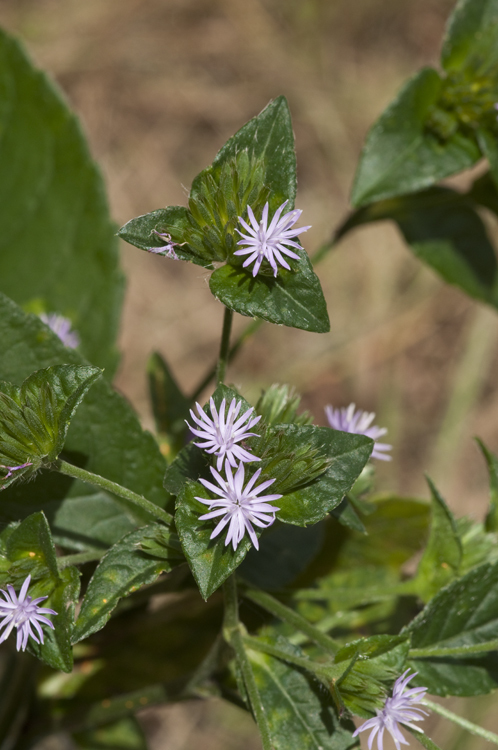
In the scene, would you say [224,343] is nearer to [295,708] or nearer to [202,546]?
[202,546]

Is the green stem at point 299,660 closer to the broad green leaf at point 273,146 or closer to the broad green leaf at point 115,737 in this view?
the broad green leaf at point 273,146

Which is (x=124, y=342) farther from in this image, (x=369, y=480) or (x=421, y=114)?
(x=369, y=480)

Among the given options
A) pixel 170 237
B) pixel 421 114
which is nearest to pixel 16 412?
pixel 170 237

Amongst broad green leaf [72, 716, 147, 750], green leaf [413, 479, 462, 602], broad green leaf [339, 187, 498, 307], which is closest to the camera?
green leaf [413, 479, 462, 602]

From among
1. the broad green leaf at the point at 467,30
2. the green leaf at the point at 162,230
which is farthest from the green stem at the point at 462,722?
the broad green leaf at the point at 467,30

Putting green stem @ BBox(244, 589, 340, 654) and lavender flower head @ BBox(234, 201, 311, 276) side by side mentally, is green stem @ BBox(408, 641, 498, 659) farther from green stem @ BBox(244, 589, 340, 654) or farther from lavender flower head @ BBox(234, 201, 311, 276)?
lavender flower head @ BBox(234, 201, 311, 276)

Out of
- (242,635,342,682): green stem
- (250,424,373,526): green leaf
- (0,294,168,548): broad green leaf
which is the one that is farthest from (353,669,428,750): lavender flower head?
(0,294,168,548): broad green leaf
